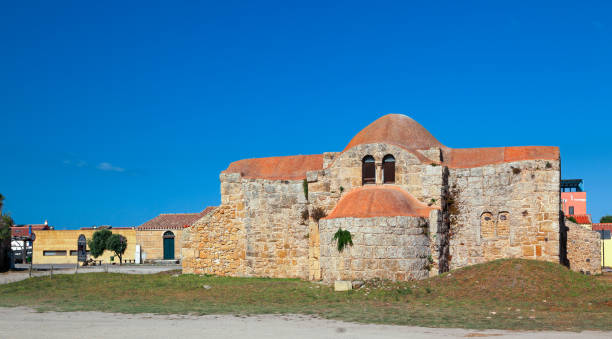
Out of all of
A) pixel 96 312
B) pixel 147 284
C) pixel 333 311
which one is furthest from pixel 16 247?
pixel 333 311

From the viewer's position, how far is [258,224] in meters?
25.9

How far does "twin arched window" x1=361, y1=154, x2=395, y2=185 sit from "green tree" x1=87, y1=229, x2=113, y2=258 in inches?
1188

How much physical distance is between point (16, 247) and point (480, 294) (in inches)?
1731

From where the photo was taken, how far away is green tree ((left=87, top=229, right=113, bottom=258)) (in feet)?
153

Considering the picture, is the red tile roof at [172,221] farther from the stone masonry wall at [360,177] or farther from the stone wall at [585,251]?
the stone wall at [585,251]

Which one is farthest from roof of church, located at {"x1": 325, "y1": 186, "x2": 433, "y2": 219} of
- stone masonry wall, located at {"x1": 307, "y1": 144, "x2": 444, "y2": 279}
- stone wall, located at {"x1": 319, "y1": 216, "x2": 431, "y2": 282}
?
stone masonry wall, located at {"x1": 307, "y1": 144, "x2": 444, "y2": 279}

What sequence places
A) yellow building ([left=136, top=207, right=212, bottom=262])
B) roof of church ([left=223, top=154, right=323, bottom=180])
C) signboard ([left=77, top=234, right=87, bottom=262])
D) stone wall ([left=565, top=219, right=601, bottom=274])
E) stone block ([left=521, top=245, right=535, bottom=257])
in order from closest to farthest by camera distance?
stone block ([left=521, top=245, right=535, bottom=257]), stone wall ([left=565, top=219, right=601, bottom=274]), roof of church ([left=223, top=154, right=323, bottom=180]), yellow building ([left=136, top=207, right=212, bottom=262]), signboard ([left=77, top=234, right=87, bottom=262])

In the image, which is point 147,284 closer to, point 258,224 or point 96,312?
point 258,224

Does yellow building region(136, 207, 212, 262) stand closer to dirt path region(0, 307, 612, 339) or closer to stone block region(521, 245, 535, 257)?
stone block region(521, 245, 535, 257)

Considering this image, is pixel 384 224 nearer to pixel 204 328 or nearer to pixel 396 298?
pixel 396 298

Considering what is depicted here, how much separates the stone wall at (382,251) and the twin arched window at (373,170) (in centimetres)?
301

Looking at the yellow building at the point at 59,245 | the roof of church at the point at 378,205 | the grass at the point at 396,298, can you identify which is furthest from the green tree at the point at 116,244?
the roof of church at the point at 378,205

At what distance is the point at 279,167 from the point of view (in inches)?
1067

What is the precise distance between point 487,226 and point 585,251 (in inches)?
245
